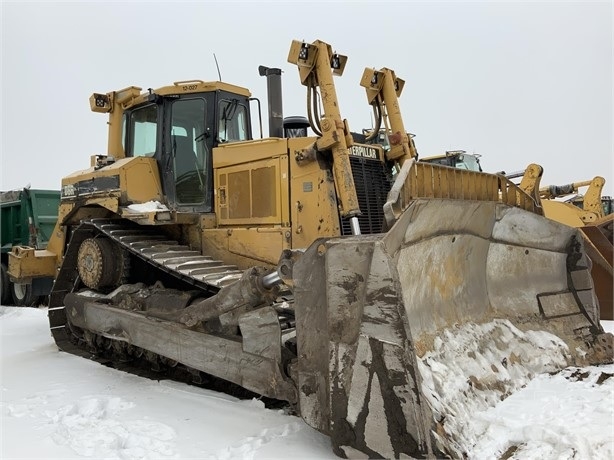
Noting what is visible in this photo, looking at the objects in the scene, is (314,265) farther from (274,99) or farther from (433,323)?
(274,99)

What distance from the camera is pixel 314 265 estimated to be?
122 inches

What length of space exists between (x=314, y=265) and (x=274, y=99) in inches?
98.3

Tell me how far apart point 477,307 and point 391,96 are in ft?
8.23

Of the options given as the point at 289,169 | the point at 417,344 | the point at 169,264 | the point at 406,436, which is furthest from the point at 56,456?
the point at 289,169

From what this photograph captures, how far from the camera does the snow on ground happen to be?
2.88 meters

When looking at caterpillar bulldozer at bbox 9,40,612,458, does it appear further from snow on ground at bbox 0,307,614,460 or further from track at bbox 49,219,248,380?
snow on ground at bbox 0,307,614,460

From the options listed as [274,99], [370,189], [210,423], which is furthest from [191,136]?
[210,423]

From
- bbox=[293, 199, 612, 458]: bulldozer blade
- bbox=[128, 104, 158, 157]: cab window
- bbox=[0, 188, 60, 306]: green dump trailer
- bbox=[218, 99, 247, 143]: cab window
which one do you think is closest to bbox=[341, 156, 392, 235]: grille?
bbox=[293, 199, 612, 458]: bulldozer blade

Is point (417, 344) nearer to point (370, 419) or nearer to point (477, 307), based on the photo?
point (370, 419)

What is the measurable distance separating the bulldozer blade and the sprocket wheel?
2.71 m

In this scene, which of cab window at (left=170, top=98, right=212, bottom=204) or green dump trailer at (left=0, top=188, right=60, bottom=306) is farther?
green dump trailer at (left=0, top=188, right=60, bottom=306)

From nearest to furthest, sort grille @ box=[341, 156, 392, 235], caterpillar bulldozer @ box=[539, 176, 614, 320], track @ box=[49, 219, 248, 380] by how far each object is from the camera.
Answer: track @ box=[49, 219, 248, 380]
grille @ box=[341, 156, 392, 235]
caterpillar bulldozer @ box=[539, 176, 614, 320]

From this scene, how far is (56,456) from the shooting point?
3.06 metres

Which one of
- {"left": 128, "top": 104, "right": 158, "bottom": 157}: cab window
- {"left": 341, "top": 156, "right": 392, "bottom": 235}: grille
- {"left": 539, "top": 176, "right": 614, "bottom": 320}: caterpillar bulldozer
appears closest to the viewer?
{"left": 341, "top": 156, "right": 392, "bottom": 235}: grille
